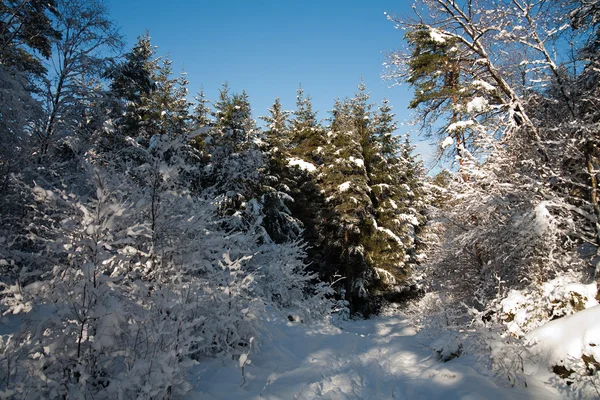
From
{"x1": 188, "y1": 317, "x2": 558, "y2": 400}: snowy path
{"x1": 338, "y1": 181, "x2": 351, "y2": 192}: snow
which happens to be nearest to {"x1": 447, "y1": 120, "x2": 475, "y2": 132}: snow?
{"x1": 188, "y1": 317, "x2": 558, "y2": 400}: snowy path

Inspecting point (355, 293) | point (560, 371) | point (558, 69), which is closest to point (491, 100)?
point (558, 69)

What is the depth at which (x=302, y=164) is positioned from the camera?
19344 millimetres

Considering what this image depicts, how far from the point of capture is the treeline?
2967mm

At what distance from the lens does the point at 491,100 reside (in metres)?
9.31

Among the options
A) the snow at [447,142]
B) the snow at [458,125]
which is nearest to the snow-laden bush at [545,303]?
the snow at [458,125]

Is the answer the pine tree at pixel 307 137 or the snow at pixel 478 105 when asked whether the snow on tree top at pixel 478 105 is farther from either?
the pine tree at pixel 307 137

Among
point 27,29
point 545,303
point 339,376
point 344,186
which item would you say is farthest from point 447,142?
point 27,29

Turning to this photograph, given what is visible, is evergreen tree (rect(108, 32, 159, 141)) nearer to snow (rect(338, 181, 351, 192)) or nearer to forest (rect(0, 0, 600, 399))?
forest (rect(0, 0, 600, 399))

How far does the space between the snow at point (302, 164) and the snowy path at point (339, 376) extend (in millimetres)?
12471

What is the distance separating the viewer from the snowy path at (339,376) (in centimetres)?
418

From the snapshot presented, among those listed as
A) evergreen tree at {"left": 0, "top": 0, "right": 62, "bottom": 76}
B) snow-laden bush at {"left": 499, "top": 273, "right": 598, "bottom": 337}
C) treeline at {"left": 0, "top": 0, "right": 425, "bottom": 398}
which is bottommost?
Answer: snow-laden bush at {"left": 499, "top": 273, "right": 598, "bottom": 337}

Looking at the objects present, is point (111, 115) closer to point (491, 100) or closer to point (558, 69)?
point (491, 100)

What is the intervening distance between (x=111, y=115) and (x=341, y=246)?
45.9ft

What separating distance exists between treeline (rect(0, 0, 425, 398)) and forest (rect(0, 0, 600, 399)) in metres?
0.05
